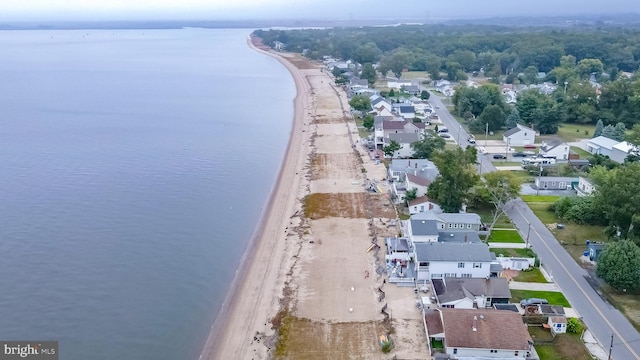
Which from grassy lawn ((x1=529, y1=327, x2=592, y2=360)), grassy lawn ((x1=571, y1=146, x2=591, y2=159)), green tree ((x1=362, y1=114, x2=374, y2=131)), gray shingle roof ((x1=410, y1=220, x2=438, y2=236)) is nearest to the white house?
grassy lawn ((x1=571, y1=146, x2=591, y2=159))

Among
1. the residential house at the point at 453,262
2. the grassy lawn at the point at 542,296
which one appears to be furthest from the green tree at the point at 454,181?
the grassy lawn at the point at 542,296

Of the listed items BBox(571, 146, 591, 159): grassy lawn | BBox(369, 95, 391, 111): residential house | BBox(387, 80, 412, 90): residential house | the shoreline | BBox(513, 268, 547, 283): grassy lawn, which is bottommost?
the shoreline

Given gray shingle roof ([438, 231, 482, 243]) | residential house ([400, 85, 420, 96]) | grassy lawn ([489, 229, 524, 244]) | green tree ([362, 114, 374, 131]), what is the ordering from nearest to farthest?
1. gray shingle roof ([438, 231, 482, 243])
2. grassy lawn ([489, 229, 524, 244])
3. green tree ([362, 114, 374, 131])
4. residential house ([400, 85, 420, 96])

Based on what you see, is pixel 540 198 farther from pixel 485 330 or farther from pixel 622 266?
pixel 485 330

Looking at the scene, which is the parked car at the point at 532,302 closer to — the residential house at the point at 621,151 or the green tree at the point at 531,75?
the residential house at the point at 621,151

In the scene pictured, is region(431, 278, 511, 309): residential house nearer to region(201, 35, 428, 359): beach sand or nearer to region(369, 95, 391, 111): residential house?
region(201, 35, 428, 359): beach sand

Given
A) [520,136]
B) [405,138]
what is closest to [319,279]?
[405,138]
